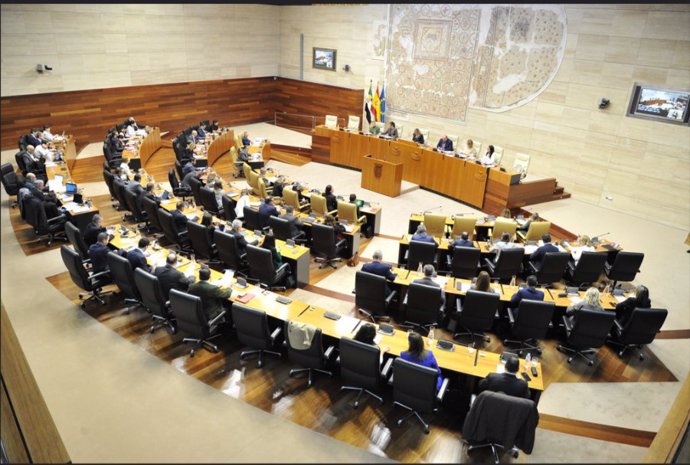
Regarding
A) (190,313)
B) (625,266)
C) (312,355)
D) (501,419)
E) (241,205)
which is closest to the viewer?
(501,419)

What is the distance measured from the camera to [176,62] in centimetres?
1789

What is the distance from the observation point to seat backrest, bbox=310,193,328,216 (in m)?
10.2

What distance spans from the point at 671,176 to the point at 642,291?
677 centimetres

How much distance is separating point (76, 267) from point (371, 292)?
4.27 m

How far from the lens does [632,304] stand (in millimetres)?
6758

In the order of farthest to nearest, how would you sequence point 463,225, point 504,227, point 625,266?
point 463,225 < point 504,227 < point 625,266

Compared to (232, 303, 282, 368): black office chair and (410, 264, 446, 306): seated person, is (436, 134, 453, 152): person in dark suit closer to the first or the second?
(410, 264, 446, 306): seated person

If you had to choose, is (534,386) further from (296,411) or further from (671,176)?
(671,176)

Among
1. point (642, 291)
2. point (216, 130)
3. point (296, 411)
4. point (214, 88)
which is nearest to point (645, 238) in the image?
point (642, 291)

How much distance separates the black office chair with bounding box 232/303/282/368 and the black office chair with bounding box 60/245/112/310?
2589 mm

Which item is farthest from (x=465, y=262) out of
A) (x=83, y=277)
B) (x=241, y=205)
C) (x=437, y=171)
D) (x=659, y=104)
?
(x=659, y=104)

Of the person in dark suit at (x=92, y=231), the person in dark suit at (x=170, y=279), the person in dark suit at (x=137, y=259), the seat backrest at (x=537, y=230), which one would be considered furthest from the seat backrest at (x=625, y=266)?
the person in dark suit at (x=92, y=231)

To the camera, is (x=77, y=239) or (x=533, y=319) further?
(x=77, y=239)

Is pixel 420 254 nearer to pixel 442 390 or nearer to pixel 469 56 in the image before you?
pixel 442 390
